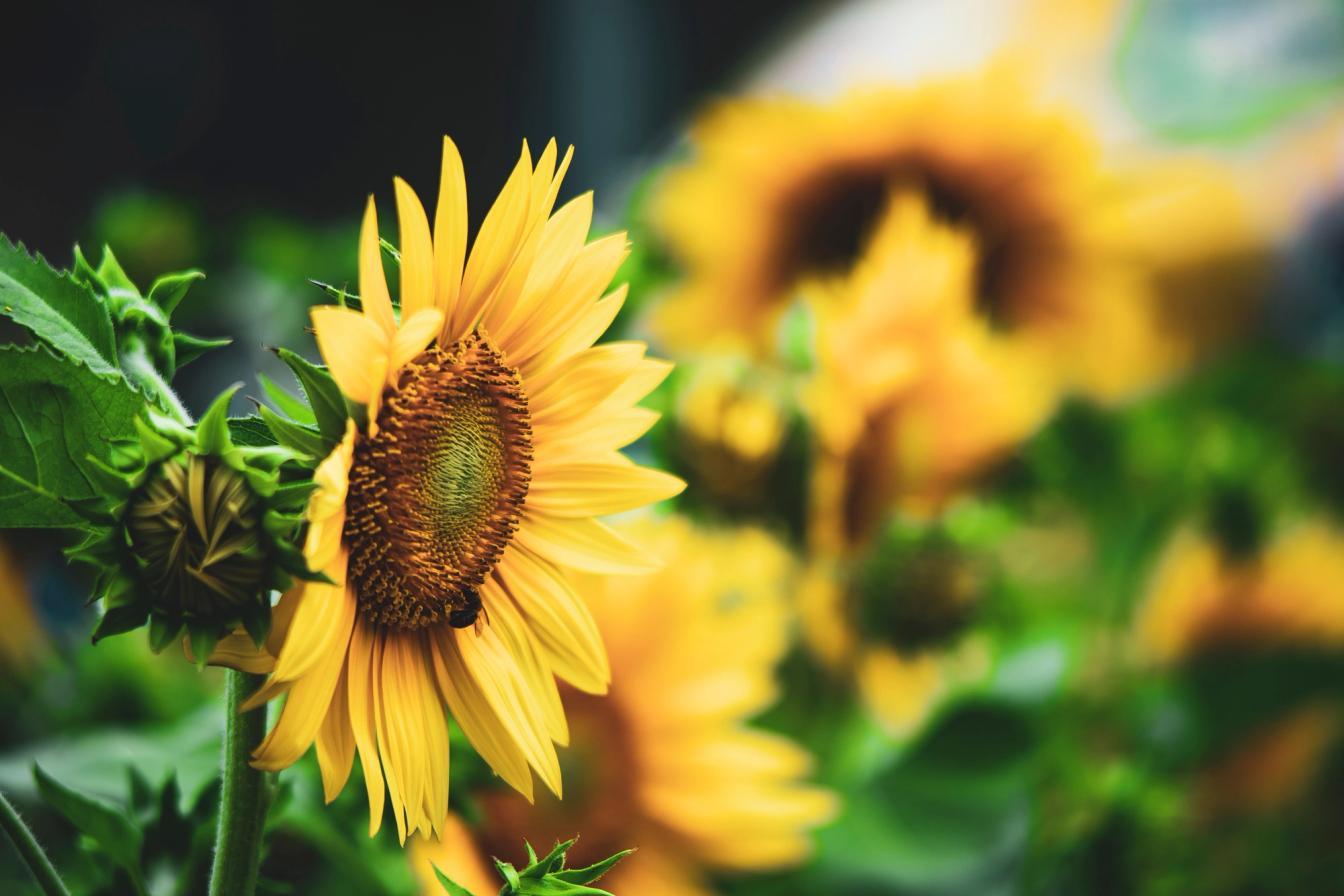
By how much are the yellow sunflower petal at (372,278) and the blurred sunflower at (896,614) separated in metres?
0.39

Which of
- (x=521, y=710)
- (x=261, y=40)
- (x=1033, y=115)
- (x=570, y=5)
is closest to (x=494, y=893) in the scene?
(x=521, y=710)

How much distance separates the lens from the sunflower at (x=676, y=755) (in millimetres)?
339

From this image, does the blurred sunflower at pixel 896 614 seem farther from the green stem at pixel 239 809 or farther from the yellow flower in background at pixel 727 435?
the green stem at pixel 239 809

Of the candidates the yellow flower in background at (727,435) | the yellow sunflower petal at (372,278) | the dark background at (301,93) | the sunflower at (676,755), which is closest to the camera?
the yellow sunflower petal at (372,278)

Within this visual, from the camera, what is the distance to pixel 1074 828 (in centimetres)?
57

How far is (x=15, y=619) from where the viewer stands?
51cm

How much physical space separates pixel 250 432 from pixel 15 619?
0.40 meters

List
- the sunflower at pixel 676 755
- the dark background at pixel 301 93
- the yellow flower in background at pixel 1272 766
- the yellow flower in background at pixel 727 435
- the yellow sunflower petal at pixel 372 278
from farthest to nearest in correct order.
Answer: the dark background at pixel 301 93
the yellow flower in background at pixel 1272 766
the yellow flower in background at pixel 727 435
the sunflower at pixel 676 755
the yellow sunflower petal at pixel 372 278

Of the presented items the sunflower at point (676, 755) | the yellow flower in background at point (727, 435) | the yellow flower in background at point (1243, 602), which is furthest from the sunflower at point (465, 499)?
the yellow flower in background at point (1243, 602)

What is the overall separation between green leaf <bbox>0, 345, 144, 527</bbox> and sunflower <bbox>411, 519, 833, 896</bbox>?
0.16 m

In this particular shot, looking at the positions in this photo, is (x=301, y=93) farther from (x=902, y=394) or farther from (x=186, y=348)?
(x=186, y=348)

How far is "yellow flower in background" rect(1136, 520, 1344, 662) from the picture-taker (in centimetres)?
70

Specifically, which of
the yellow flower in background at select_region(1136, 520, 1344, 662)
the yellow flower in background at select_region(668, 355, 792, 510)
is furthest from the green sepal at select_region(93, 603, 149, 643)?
the yellow flower in background at select_region(1136, 520, 1344, 662)

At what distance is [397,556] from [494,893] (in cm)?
9
